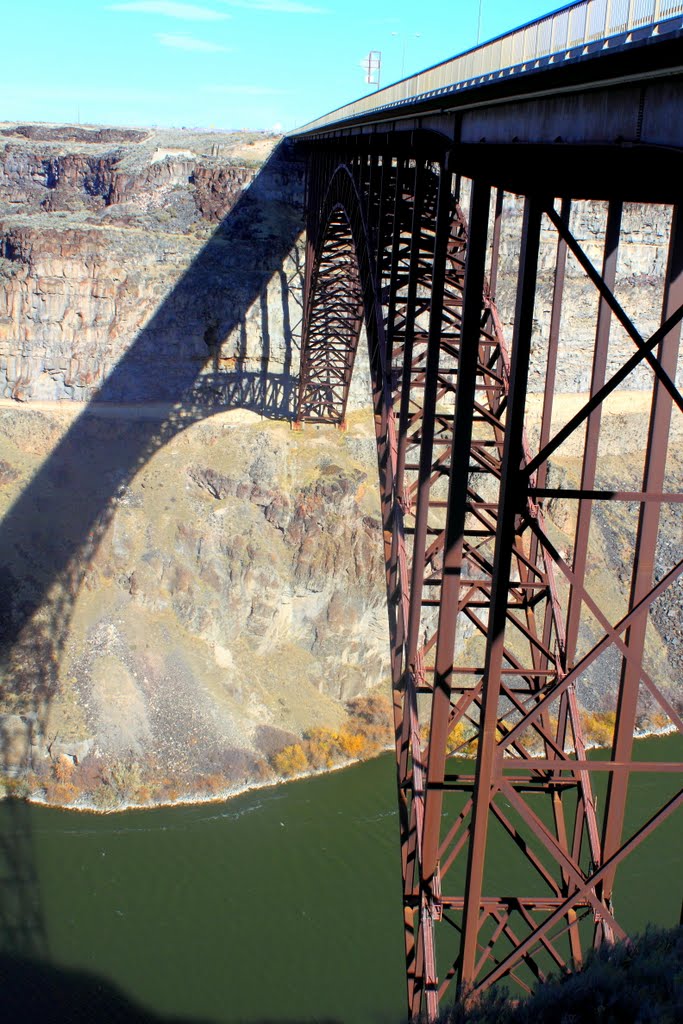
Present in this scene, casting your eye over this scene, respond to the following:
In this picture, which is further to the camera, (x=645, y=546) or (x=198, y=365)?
(x=198, y=365)

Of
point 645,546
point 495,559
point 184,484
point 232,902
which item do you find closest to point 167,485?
Result: point 184,484

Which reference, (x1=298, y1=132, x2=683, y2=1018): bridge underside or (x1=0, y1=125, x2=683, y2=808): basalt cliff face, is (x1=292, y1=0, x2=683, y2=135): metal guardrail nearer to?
(x1=298, y1=132, x2=683, y2=1018): bridge underside

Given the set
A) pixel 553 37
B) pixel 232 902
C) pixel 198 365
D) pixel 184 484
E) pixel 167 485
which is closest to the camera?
pixel 553 37

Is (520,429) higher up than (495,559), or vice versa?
(520,429)

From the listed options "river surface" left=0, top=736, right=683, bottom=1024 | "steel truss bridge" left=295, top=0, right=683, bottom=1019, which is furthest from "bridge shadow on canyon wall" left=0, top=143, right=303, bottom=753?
"steel truss bridge" left=295, top=0, right=683, bottom=1019

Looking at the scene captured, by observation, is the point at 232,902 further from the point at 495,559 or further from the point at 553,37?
the point at 553,37

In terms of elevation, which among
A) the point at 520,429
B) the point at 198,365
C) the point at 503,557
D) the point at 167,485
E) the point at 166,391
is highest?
the point at 520,429
